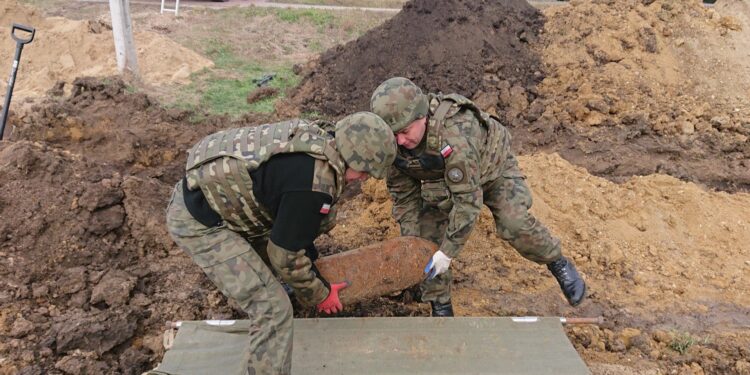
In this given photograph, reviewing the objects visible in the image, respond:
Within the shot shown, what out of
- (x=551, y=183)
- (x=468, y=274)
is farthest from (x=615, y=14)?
(x=468, y=274)

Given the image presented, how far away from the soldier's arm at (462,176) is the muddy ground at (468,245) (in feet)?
3.07

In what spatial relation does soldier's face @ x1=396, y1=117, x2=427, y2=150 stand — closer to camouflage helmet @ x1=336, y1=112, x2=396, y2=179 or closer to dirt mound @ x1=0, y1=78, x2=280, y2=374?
camouflage helmet @ x1=336, y1=112, x2=396, y2=179

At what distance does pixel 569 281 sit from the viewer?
3.94m

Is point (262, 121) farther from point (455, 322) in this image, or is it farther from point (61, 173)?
point (455, 322)

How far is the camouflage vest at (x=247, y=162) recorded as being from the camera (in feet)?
→ 8.98

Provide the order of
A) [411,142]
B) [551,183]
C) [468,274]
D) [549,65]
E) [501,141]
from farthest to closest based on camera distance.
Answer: [549,65], [551,183], [468,274], [501,141], [411,142]

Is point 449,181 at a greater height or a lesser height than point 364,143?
lesser

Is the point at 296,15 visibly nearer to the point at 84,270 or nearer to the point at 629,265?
the point at 84,270

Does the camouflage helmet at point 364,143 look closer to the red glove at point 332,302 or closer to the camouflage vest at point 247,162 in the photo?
the camouflage vest at point 247,162

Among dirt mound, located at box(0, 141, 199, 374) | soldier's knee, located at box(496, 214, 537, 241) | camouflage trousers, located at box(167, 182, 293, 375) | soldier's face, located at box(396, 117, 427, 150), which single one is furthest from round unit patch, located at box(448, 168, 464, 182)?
dirt mound, located at box(0, 141, 199, 374)

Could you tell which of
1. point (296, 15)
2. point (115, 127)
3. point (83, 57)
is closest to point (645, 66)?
point (115, 127)

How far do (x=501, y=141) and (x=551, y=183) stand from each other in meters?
1.92

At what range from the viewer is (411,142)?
3.39 m

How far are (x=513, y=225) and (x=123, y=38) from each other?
6308mm
